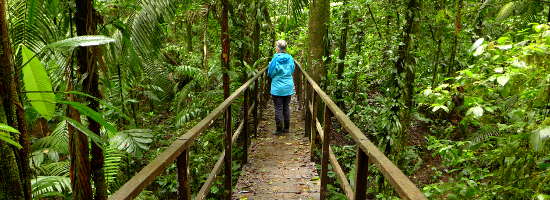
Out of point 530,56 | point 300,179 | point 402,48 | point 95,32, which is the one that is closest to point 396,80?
point 402,48

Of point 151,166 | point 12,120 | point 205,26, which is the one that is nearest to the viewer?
point 12,120

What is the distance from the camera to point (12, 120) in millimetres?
888

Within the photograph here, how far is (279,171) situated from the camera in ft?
16.0

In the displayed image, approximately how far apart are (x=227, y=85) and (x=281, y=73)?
118cm

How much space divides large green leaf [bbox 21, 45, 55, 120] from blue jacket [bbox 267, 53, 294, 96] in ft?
18.5

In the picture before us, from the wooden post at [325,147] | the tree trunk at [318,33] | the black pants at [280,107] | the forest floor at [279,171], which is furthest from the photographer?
the tree trunk at [318,33]

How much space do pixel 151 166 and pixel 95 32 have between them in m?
0.81

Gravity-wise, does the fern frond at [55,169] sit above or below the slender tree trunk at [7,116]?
below

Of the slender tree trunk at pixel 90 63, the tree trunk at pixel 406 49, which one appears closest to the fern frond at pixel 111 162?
the slender tree trunk at pixel 90 63

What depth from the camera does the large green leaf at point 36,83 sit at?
2.74ft

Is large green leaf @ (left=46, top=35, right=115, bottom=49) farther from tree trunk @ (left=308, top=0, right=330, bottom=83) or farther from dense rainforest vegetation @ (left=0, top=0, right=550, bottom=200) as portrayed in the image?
tree trunk @ (left=308, top=0, right=330, bottom=83)

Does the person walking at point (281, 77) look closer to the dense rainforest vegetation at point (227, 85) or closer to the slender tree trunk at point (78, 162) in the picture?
the dense rainforest vegetation at point (227, 85)

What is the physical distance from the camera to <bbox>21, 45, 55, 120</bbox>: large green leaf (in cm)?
83

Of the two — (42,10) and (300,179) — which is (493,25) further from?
(42,10)
